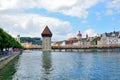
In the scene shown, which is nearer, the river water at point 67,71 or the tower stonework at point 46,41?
the river water at point 67,71

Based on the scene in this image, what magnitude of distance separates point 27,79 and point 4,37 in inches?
1366

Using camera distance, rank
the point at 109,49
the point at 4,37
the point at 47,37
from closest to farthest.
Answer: the point at 4,37 < the point at 109,49 < the point at 47,37

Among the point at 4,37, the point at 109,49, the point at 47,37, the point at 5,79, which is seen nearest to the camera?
the point at 5,79

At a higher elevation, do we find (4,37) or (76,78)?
(4,37)

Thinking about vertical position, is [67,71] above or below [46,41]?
below

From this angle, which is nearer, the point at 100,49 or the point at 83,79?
the point at 83,79

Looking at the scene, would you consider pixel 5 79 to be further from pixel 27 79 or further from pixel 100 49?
pixel 100 49

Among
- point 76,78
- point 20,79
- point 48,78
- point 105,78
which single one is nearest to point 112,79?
point 105,78

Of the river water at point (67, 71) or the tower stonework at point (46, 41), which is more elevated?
the tower stonework at point (46, 41)

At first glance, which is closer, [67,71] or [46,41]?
[67,71]

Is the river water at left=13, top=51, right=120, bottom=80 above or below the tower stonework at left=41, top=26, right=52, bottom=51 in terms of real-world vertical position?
below

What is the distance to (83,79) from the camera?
102 ft

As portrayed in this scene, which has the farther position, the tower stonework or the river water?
the tower stonework

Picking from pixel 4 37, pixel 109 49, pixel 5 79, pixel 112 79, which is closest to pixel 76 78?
pixel 112 79
